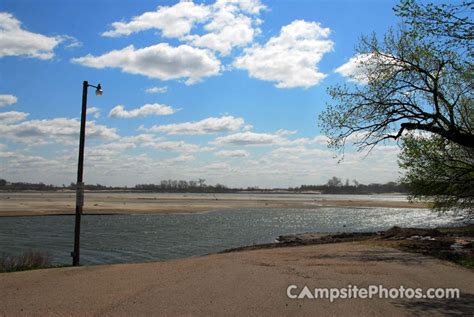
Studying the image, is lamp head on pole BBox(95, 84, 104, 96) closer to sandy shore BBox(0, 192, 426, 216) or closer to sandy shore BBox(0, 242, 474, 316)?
sandy shore BBox(0, 242, 474, 316)

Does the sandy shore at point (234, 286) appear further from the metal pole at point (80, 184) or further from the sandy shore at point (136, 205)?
the sandy shore at point (136, 205)

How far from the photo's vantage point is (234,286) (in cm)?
940

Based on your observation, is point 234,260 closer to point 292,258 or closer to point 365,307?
point 292,258

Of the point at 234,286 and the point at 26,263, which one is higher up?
the point at 234,286

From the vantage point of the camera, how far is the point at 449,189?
19562 mm

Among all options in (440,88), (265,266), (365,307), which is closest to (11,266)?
(265,266)

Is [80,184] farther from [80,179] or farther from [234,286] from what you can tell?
[234,286]

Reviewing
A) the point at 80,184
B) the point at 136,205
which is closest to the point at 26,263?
the point at 80,184

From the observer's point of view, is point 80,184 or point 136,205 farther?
point 136,205

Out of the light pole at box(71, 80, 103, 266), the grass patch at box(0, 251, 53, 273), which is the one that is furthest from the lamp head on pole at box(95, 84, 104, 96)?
the grass patch at box(0, 251, 53, 273)

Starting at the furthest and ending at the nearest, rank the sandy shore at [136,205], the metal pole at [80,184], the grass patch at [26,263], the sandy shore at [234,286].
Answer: the sandy shore at [136,205]
the metal pole at [80,184]
the grass patch at [26,263]
the sandy shore at [234,286]

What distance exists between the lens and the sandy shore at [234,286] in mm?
7570

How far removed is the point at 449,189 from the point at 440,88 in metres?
4.43

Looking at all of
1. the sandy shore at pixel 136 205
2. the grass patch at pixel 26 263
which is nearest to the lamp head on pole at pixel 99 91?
the grass patch at pixel 26 263
